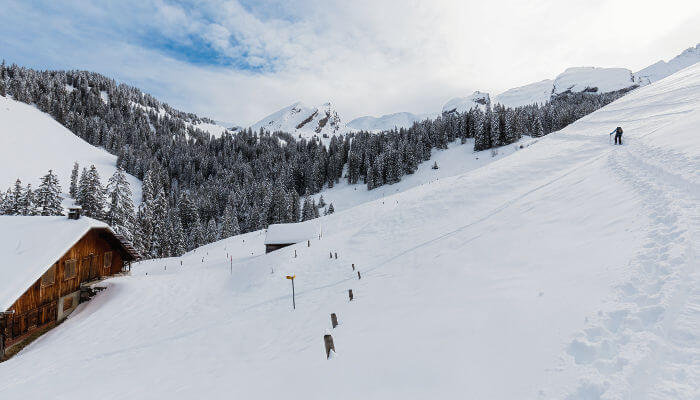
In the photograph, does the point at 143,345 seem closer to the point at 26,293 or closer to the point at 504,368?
the point at 26,293

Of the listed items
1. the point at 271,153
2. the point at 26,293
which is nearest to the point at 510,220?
the point at 26,293

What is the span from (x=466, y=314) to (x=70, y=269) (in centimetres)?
2852

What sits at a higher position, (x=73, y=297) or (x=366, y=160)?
(x=366, y=160)

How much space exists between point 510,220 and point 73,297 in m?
31.8

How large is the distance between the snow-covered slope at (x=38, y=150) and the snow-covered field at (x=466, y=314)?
90.4 metres

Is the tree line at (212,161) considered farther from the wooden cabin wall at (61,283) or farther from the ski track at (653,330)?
the ski track at (653,330)

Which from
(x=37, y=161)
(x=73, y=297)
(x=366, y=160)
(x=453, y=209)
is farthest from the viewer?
(x=366, y=160)

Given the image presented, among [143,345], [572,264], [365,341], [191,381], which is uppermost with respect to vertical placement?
[572,264]

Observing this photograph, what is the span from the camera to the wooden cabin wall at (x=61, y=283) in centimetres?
1859

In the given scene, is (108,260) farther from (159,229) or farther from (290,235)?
(159,229)

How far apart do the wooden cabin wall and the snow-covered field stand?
1520 mm

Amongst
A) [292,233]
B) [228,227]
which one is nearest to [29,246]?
[292,233]

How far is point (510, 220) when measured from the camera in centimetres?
1557

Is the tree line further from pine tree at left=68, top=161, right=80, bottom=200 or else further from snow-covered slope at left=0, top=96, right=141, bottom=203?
snow-covered slope at left=0, top=96, right=141, bottom=203
